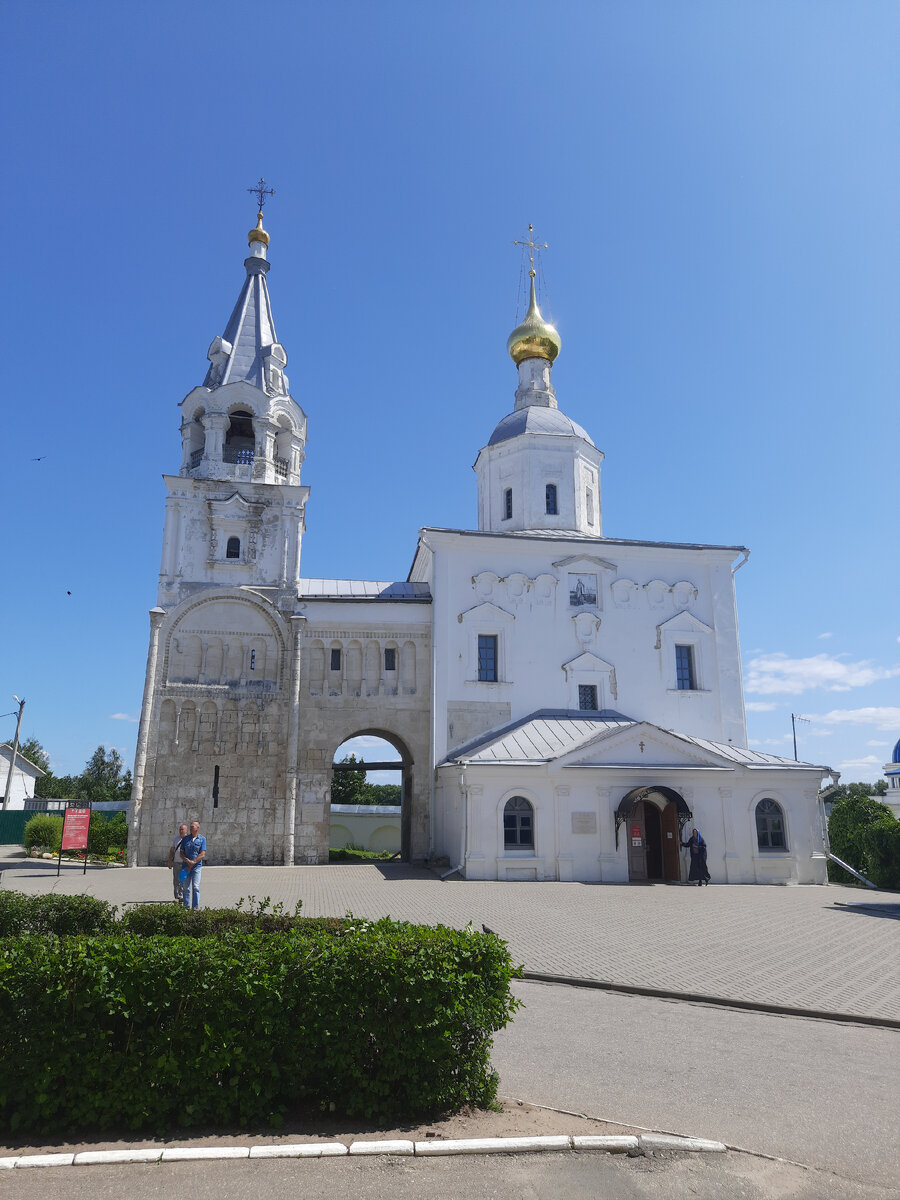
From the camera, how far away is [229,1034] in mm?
4934

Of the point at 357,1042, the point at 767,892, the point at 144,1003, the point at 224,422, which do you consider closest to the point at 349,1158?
the point at 357,1042

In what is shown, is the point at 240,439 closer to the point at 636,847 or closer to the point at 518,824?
the point at 518,824

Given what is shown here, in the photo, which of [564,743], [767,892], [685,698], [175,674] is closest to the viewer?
[767,892]

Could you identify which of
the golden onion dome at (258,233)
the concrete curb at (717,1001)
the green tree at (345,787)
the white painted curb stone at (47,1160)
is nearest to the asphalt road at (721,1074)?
the concrete curb at (717,1001)

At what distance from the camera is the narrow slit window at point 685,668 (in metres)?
27.3

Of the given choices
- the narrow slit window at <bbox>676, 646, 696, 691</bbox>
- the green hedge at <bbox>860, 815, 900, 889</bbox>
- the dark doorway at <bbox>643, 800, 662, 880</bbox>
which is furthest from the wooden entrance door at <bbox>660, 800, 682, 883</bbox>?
the narrow slit window at <bbox>676, 646, 696, 691</bbox>

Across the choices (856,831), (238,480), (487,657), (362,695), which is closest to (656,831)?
(856,831)

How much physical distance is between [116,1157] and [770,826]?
21397 millimetres

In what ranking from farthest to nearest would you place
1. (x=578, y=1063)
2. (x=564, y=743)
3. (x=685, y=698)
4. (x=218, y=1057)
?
(x=685, y=698), (x=564, y=743), (x=578, y=1063), (x=218, y=1057)

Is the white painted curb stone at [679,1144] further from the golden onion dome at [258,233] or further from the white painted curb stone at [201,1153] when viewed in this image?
the golden onion dome at [258,233]

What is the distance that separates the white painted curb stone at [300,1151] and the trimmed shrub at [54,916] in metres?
4.71

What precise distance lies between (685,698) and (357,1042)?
23.6 metres

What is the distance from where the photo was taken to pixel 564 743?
2289 cm

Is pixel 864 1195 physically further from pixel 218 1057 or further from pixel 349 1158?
pixel 218 1057
